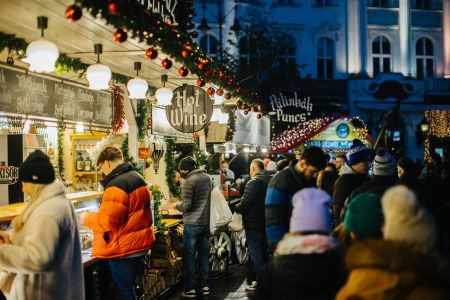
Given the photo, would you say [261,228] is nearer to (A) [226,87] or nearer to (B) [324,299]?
(A) [226,87]

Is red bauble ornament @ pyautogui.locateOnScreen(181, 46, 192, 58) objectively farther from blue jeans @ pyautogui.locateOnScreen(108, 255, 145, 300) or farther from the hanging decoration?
blue jeans @ pyautogui.locateOnScreen(108, 255, 145, 300)

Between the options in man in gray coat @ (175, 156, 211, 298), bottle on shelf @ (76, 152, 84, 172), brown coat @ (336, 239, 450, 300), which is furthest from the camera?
bottle on shelf @ (76, 152, 84, 172)

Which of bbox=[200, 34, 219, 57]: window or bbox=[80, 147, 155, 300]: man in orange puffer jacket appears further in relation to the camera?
bbox=[200, 34, 219, 57]: window

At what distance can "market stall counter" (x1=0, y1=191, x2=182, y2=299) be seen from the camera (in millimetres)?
6932

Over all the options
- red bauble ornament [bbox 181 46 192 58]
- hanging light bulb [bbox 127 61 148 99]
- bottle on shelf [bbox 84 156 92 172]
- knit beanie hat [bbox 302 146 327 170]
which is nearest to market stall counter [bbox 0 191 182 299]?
hanging light bulb [bbox 127 61 148 99]

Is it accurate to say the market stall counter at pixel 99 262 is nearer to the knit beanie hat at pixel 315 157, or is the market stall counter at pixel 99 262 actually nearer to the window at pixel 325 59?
the knit beanie hat at pixel 315 157

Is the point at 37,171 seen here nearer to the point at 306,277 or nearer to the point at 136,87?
the point at 306,277

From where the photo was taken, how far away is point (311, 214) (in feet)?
11.7

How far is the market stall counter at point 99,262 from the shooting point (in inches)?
273

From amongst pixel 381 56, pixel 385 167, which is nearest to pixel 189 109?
pixel 385 167

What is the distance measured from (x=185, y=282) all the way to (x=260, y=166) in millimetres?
2510

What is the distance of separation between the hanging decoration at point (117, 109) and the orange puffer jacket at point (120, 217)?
330 centimetres

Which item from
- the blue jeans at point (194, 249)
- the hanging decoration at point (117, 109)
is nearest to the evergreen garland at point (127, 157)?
the hanging decoration at point (117, 109)

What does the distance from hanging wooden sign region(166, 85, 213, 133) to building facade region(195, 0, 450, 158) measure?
2392 cm
